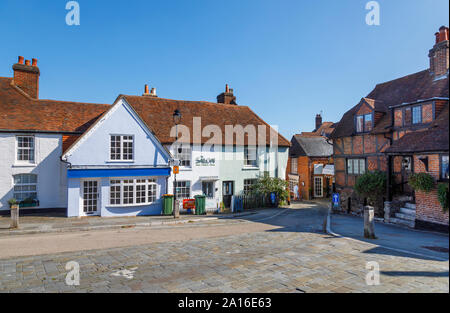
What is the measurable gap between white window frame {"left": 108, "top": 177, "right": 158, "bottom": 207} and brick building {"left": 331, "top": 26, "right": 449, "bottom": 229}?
13.9 m

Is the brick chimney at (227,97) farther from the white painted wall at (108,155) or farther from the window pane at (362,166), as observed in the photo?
the window pane at (362,166)

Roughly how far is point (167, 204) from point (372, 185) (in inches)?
516

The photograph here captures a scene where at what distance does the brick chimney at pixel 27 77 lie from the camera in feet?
66.8

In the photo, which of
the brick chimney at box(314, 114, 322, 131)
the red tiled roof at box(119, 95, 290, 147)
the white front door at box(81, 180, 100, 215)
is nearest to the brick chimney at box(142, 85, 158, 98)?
the red tiled roof at box(119, 95, 290, 147)

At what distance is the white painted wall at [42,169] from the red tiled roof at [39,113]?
68 cm

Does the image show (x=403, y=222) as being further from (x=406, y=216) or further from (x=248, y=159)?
(x=248, y=159)

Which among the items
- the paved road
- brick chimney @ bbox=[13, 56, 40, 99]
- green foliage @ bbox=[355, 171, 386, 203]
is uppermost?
brick chimney @ bbox=[13, 56, 40, 99]

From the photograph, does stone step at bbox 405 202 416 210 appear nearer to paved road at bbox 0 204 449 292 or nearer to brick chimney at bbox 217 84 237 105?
paved road at bbox 0 204 449 292

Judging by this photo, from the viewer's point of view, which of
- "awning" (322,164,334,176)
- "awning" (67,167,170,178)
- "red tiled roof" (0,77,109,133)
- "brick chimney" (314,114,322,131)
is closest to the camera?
"awning" (67,167,170,178)

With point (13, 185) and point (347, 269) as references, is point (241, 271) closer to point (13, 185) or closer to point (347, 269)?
point (347, 269)

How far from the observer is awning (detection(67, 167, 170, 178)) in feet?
53.5

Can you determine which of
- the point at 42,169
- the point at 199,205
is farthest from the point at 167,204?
the point at 42,169

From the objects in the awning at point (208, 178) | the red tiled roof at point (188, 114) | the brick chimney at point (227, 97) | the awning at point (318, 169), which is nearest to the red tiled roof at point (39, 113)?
the red tiled roof at point (188, 114)
